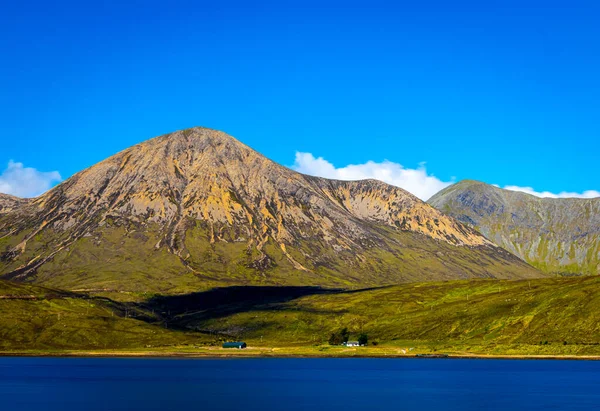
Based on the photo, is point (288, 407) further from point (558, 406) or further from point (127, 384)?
point (127, 384)

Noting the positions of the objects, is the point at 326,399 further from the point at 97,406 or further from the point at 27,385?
the point at 27,385

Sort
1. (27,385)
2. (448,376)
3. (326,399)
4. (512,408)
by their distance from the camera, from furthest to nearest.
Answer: (448,376) < (27,385) < (326,399) < (512,408)

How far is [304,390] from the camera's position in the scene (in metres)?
149

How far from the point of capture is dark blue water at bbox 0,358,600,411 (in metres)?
123

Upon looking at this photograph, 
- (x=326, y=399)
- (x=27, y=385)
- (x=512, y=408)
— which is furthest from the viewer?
(x=27, y=385)

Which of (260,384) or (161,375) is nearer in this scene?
(260,384)

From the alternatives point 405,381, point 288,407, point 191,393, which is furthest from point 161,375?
point 288,407

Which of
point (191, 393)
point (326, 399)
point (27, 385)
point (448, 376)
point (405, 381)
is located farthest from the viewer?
point (448, 376)

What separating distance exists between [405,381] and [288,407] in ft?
195

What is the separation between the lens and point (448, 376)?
185625 millimetres

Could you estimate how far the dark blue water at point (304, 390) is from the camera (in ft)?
404

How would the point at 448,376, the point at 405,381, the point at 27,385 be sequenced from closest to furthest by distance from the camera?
the point at 27,385 < the point at 405,381 < the point at 448,376

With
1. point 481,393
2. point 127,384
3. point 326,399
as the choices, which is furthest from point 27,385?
point 481,393

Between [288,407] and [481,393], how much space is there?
43.5 metres
